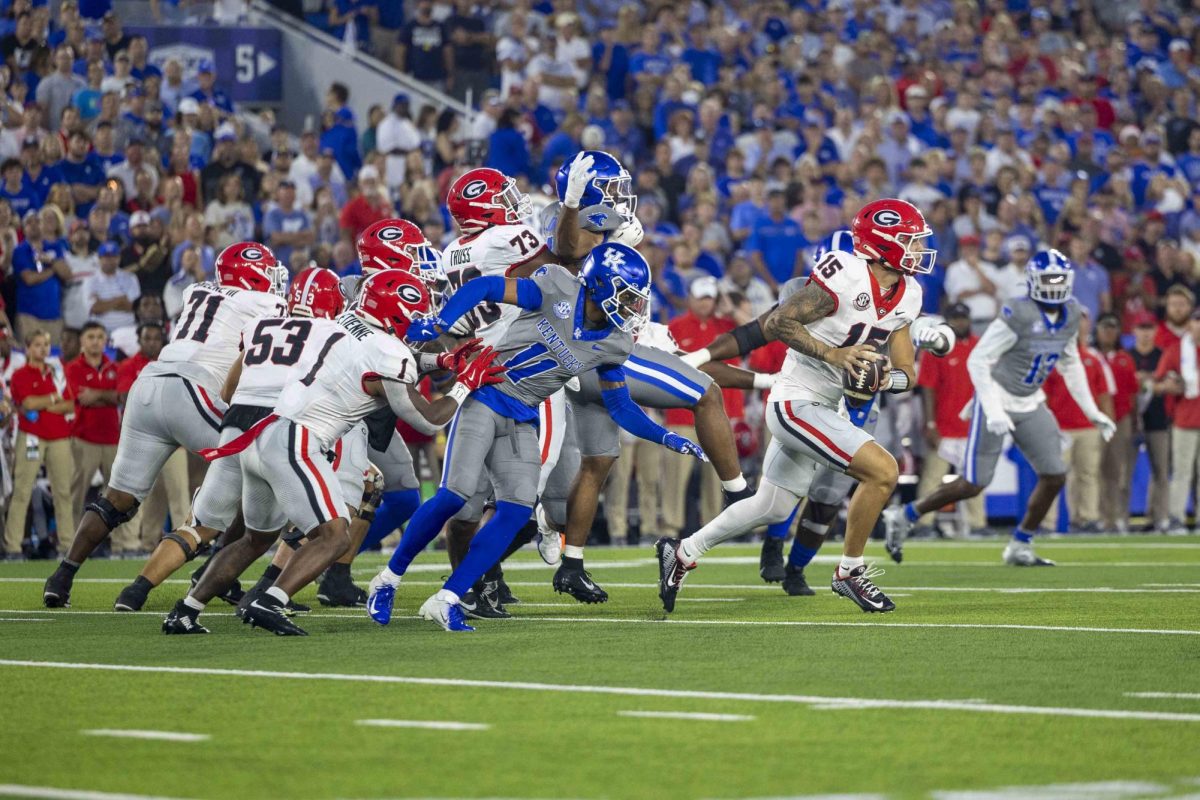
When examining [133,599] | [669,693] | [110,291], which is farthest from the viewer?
[110,291]

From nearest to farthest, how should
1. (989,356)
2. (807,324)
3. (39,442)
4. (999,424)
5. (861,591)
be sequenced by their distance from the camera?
1. (861,591)
2. (807,324)
3. (999,424)
4. (989,356)
5. (39,442)

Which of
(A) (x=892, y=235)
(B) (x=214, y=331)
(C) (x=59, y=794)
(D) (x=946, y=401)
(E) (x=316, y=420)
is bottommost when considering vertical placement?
(C) (x=59, y=794)

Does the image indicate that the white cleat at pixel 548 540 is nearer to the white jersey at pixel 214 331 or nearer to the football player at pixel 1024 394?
the white jersey at pixel 214 331

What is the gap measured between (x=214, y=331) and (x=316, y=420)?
2080mm

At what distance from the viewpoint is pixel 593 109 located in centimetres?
1903

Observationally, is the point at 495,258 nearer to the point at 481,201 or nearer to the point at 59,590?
the point at 481,201

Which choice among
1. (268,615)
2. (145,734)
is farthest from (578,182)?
(145,734)

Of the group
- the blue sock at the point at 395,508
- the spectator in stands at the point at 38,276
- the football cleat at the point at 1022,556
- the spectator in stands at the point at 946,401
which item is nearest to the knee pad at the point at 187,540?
the blue sock at the point at 395,508

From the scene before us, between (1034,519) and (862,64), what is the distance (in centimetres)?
1053

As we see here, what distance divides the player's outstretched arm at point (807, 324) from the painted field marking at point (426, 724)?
4.17 meters

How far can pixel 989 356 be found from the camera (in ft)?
42.7

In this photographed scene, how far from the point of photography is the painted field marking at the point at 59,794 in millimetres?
4484

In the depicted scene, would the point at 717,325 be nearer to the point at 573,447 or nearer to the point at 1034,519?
the point at 1034,519

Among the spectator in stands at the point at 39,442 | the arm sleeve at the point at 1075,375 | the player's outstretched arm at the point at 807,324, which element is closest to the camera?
the player's outstretched arm at the point at 807,324
